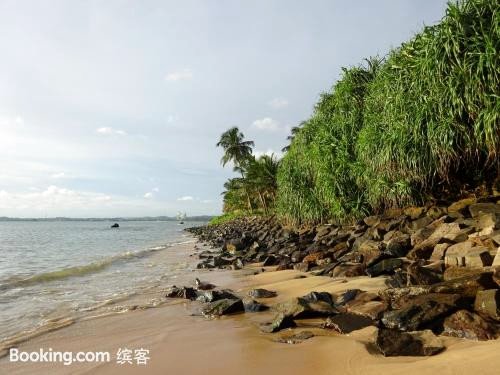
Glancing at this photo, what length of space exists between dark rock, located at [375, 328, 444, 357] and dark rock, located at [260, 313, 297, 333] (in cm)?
148

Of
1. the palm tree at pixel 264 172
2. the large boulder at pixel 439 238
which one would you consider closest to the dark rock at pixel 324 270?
the large boulder at pixel 439 238

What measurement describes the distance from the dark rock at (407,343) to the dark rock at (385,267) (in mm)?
3338

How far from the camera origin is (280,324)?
554 centimetres

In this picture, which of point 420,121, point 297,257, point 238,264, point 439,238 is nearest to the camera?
point 439,238

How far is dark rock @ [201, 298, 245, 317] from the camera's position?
6.96 m

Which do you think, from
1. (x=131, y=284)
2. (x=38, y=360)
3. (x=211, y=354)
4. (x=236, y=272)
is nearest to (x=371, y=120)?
(x=236, y=272)

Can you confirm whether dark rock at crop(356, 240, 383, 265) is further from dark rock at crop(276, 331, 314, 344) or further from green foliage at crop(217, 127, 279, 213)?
green foliage at crop(217, 127, 279, 213)

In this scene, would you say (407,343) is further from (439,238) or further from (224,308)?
(439,238)

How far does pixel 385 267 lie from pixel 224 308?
10.5ft

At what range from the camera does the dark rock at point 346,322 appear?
16.7ft

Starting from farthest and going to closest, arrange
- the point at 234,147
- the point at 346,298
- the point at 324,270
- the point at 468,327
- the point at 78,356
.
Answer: the point at 234,147 < the point at 324,270 < the point at 346,298 < the point at 78,356 < the point at 468,327

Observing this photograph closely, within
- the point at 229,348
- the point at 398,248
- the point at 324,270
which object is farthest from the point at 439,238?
the point at 229,348

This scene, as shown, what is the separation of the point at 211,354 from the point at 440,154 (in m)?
7.72

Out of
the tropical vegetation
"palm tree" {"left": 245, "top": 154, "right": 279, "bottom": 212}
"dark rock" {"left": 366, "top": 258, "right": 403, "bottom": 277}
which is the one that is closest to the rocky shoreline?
"dark rock" {"left": 366, "top": 258, "right": 403, "bottom": 277}
